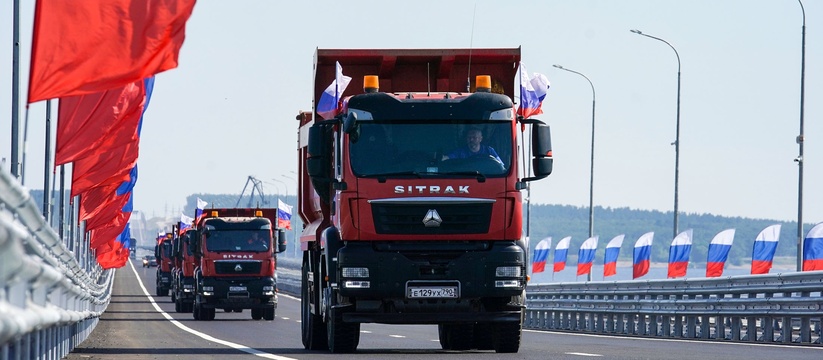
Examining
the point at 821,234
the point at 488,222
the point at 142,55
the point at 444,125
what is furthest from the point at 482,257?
the point at 821,234

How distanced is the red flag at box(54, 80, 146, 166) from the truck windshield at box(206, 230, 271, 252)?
16.8m

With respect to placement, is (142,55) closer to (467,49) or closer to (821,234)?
(467,49)

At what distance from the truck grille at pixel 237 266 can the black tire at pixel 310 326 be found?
18.4m

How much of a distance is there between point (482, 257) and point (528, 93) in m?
3.38

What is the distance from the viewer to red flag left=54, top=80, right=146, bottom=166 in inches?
861

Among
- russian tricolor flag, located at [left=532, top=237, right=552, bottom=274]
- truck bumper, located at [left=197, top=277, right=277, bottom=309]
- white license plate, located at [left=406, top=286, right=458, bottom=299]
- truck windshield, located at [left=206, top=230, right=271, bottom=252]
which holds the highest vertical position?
white license plate, located at [left=406, top=286, right=458, bottom=299]

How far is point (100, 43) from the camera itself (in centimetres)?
1348

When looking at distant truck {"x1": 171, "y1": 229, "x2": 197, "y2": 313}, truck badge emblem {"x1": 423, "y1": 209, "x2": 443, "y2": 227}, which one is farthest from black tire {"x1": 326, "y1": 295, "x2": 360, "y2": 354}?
distant truck {"x1": 171, "y1": 229, "x2": 197, "y2": 313}

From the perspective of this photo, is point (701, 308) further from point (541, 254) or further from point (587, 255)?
point (541, 254)

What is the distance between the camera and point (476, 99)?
675 inches

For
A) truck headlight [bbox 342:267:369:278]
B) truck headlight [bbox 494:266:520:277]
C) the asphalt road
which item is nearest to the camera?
truck headlight [bbox 342:267:369:278]

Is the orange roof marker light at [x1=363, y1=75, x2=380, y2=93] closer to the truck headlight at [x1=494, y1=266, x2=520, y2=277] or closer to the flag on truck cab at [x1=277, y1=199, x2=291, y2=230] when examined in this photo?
the truck headlight at [x1=494, y1=266, x2=520, y2=277]

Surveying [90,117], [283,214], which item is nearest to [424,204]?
[90,117]

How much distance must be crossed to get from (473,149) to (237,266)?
76.0 feet
